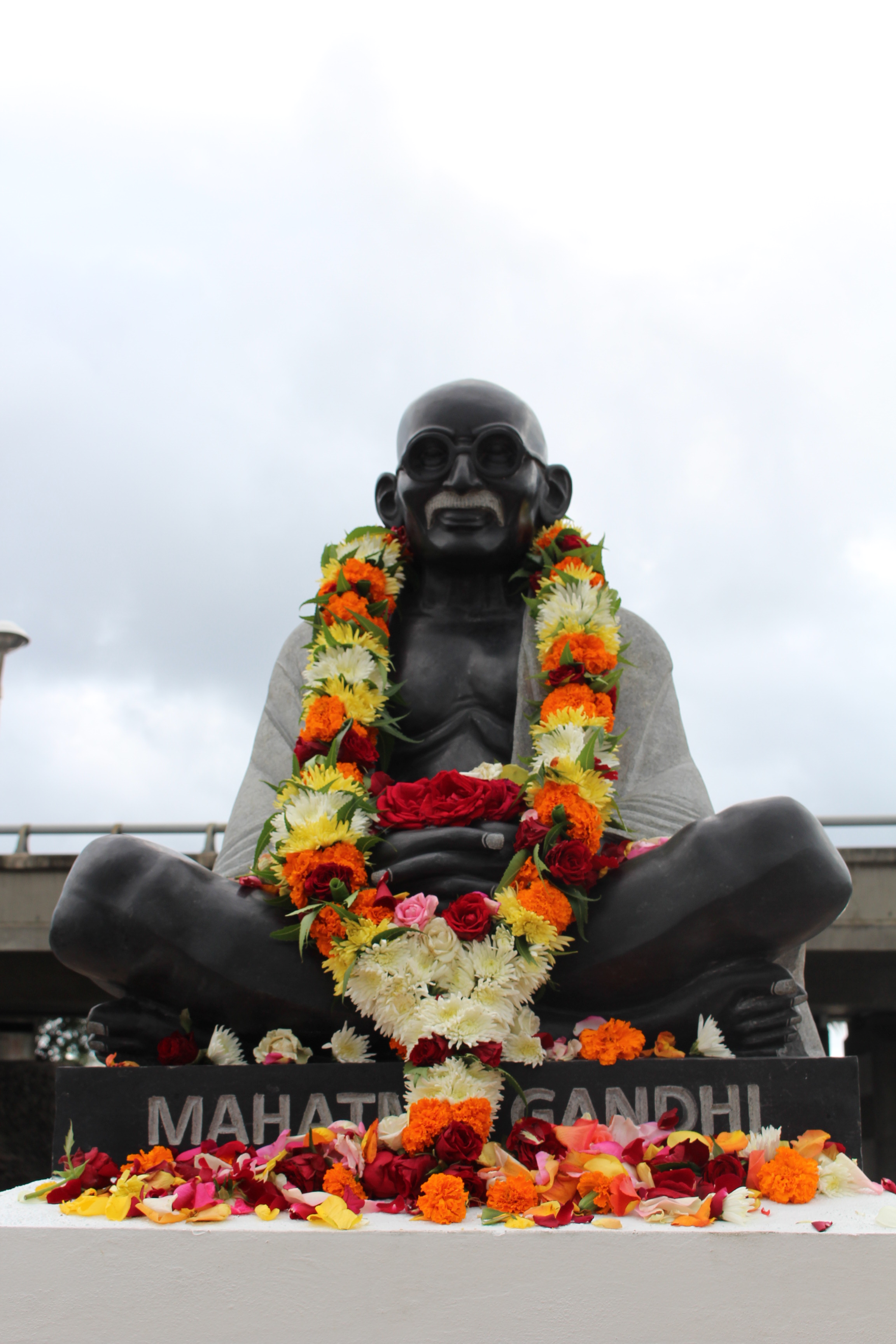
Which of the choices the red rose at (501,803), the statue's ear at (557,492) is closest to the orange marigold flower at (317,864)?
the red rose at (501,803)

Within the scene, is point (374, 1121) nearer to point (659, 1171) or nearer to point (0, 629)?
point (659, 1171)

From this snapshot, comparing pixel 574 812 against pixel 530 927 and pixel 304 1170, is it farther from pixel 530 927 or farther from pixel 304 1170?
pixel 304 1170

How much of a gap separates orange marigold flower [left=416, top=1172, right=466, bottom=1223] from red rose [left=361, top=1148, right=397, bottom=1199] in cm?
15

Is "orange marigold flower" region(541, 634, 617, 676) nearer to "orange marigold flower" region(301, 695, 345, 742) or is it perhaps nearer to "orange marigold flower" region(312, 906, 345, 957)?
"orange marigold flower" region(301, 695, 345, 742)

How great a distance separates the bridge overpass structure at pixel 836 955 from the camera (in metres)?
11.0

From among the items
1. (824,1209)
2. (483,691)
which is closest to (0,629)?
(483,691)

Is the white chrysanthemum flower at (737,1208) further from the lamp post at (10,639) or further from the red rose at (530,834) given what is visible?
the lamp post at (10,639)

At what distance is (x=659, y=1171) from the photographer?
2625 millimetres

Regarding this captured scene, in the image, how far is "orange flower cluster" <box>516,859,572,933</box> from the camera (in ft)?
10.1

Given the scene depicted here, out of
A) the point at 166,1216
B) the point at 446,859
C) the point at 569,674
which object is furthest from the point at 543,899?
the point at 166,1216

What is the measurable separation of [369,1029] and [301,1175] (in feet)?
1.97

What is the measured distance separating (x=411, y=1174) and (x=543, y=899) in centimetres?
79

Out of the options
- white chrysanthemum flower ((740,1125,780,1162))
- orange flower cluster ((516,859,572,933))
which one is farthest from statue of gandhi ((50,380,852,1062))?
white chrysanthemum flower ((740,1125,780,1162))

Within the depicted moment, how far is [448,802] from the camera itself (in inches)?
130
